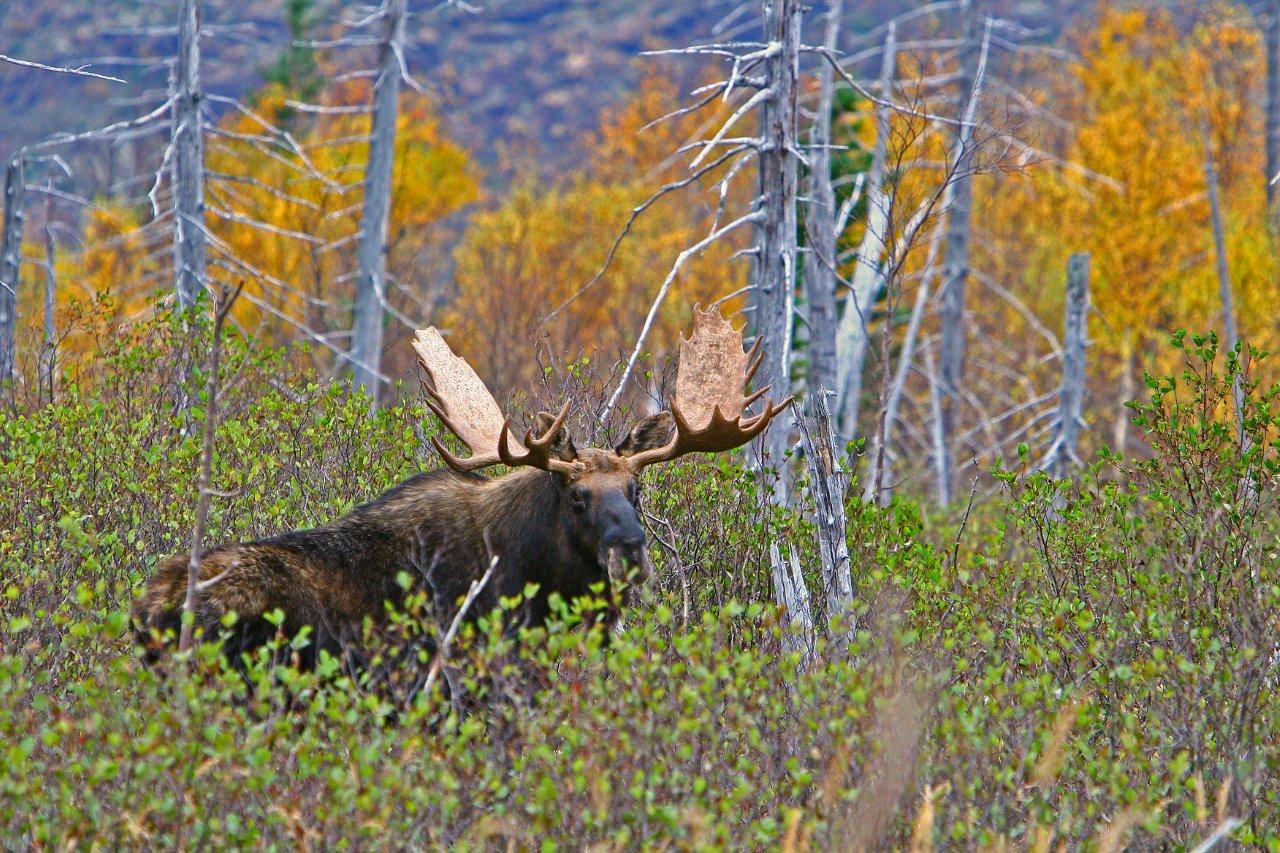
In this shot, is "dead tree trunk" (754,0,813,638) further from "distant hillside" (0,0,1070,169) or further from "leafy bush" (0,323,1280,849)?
"distant hillside" (0,0,1070,169)

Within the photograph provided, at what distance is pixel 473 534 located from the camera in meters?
6.70

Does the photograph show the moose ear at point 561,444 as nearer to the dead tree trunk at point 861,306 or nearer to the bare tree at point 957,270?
the dead tree trunk at point 861,306

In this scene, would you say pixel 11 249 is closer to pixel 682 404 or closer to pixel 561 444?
pixel 682 404

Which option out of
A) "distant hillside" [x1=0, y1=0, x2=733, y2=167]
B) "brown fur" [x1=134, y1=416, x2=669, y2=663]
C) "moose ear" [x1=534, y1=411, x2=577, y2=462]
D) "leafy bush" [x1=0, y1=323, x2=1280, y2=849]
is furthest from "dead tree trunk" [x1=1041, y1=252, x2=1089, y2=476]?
"distant hillside" [x1=0, y1=0, x2=733, y2=167]

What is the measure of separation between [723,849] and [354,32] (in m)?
55.1

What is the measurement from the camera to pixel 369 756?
414 centimetres

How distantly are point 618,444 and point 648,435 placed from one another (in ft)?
0.49

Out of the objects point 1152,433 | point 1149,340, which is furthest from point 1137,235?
point 1152,433

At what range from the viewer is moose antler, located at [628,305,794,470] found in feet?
22.1

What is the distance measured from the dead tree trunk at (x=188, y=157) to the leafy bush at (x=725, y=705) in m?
5.67

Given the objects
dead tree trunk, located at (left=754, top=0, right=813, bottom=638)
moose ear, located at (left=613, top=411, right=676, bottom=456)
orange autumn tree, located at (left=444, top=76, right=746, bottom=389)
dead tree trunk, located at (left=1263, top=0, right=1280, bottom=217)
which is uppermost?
dead tree trunk, located at (left=1263, top=0, right=1280, bottom=217)

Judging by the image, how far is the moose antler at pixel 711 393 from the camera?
675 cm

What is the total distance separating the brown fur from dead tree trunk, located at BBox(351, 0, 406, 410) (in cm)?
921

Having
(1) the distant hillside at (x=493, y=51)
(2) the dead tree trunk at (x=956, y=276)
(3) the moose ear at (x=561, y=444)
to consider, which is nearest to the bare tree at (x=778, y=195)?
(3) the moose ear at (x=561, y=444)
